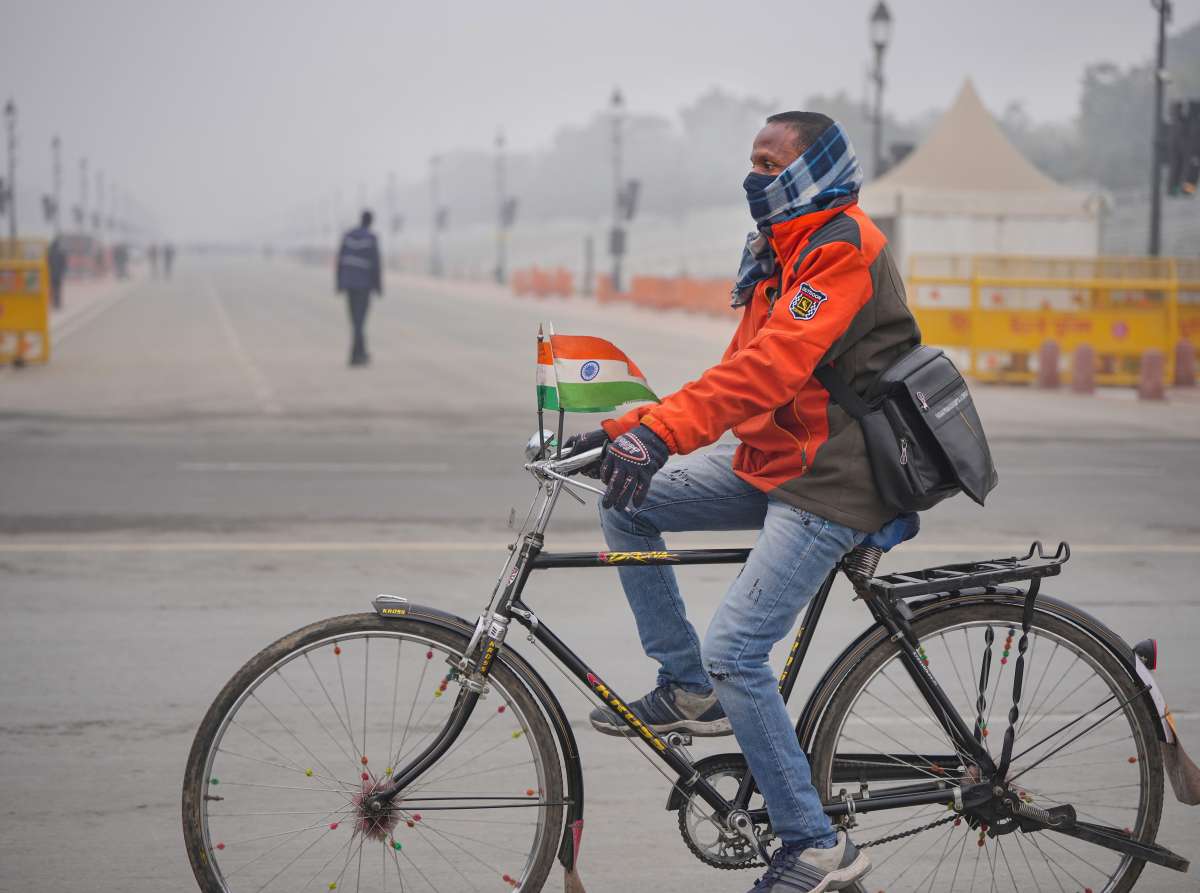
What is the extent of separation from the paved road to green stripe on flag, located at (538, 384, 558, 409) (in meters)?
1.45

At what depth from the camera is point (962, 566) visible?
3.64m

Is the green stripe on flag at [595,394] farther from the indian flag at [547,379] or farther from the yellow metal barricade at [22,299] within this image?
the yellow metal barricade at [22,299]

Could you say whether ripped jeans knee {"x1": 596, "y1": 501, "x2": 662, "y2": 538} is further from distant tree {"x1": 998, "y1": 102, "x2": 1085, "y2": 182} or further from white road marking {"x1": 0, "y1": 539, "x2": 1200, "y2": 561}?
distant tree {"x1": 998, "y1": 102, "x2": 1085, "y2": 182}

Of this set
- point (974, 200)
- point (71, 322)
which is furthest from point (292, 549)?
point (71, 322)

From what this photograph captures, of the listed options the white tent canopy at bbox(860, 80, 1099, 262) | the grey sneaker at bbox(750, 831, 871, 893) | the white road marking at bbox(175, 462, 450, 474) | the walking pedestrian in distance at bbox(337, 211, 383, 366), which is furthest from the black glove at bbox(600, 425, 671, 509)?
the white tent canopy at bbox(860, 80, 1099, 262)

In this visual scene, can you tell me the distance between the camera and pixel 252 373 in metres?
21.0

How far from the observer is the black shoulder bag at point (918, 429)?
3359mm

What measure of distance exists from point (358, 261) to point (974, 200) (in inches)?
604

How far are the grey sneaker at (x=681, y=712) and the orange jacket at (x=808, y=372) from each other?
56cm

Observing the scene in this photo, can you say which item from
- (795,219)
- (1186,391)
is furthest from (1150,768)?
(1186,391)

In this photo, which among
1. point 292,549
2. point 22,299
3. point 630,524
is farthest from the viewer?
point 22,299

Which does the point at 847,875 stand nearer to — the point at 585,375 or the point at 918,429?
the point at 918,429

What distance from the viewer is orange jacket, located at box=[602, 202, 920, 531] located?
329 cm

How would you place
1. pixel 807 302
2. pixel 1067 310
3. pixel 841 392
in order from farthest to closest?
pixel 1067 310, pixel 841 392, pixel 807 302
